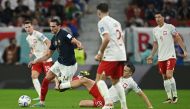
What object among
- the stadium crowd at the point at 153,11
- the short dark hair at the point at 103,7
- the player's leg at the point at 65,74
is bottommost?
the stadium crowd at the point at 153,11

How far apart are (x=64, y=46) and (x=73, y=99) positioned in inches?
146

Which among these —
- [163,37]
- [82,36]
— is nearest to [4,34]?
[82,36]

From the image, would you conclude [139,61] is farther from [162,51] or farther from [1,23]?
[162,51]

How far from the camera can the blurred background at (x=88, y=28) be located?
2592 cm

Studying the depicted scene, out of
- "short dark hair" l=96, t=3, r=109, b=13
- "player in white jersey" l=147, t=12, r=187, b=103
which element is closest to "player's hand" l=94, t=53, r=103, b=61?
"short dark hair" l=96, t=3, r=109, b=13

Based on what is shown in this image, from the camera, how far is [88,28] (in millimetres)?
31766

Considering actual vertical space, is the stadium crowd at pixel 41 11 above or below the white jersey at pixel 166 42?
below

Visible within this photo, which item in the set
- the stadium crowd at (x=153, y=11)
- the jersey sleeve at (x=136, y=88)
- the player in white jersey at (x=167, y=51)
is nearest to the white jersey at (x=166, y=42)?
the player in white jersey at (x=167, y=51)

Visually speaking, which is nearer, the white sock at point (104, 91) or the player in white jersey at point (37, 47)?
the white sock at point (104, 91)

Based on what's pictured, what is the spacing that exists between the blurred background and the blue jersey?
27.3 feet

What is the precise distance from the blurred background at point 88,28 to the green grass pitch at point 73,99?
1135mm

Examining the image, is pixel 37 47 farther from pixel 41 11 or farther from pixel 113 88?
pixel 41 11

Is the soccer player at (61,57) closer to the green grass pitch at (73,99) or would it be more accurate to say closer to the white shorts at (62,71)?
the white shorts at (62,71)

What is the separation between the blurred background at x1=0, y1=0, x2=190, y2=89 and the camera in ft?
85.0
